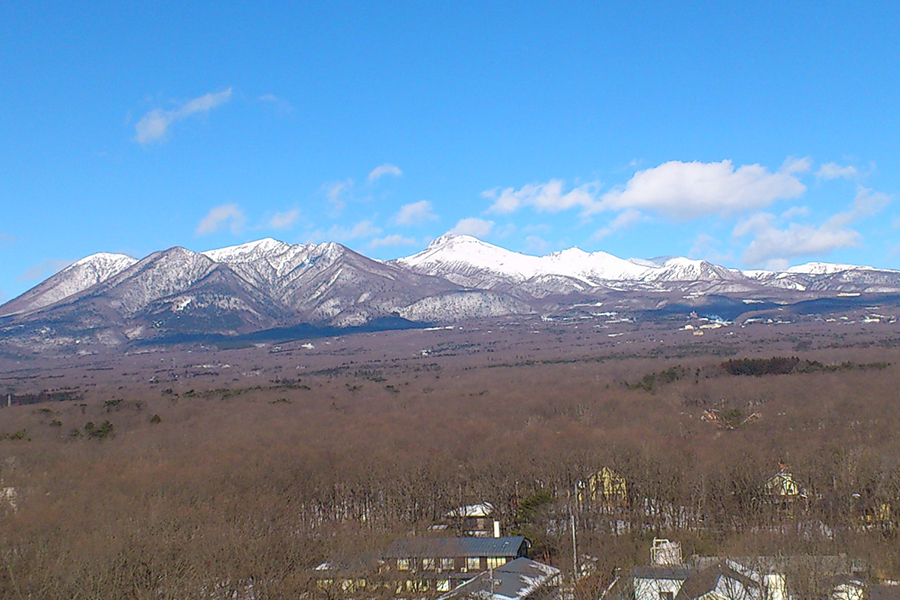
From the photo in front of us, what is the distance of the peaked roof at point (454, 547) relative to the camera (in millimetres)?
30016

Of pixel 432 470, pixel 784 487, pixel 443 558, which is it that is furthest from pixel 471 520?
pixel 784 487

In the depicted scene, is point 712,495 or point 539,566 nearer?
point 539,566

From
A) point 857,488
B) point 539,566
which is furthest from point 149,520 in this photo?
point 857,488

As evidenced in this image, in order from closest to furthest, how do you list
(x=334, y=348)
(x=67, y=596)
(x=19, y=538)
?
(x=67, y=596), (x=19, y=538), (x=334, y=348)

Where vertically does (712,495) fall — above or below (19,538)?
below

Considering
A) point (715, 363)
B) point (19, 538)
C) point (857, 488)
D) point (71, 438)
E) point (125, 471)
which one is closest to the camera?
point (19, 538)

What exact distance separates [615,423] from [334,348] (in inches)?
4536

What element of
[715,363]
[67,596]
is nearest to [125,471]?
[67,596]

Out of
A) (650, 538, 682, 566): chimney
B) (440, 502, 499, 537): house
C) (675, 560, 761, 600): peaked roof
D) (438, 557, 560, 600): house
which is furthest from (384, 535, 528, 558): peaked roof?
(675, 560, 761, 600): peaked roof

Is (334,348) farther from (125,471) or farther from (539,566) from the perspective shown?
(539,566)

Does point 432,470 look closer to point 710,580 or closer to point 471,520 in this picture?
point 471,520

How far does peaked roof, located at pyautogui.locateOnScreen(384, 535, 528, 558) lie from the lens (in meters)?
30.0

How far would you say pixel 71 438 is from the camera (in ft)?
206

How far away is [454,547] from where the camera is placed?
105 ft
